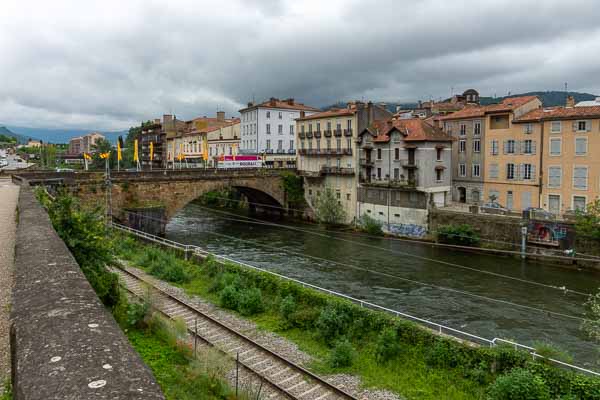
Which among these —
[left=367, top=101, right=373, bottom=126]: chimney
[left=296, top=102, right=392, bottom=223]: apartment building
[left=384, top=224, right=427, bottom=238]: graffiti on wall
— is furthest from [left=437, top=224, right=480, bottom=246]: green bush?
[left=367, top=101, right=373, bottom=126]: chimney

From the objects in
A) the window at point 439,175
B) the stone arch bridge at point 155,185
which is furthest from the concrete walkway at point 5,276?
the window at point 439,175

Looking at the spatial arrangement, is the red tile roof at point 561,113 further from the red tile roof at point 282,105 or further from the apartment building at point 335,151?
the red tile roof at point 282,105

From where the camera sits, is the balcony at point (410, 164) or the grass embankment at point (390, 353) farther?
the balcony at point (410, 164)

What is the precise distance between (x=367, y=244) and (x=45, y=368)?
41126mm

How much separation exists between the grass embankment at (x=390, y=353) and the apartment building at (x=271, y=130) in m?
57.8

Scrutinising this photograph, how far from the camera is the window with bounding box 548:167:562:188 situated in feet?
139

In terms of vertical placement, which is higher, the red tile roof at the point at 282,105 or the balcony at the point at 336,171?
the red tile roof at the point at 282,105

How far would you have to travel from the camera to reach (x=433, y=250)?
41.5m

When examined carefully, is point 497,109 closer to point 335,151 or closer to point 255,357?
point 335,151

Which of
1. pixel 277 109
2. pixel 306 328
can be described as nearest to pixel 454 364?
pixel 306 328

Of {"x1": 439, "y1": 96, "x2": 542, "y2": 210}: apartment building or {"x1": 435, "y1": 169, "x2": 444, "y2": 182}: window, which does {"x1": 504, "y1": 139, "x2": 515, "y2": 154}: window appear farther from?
{"x1": 435, "y1": 169, "x2": 444, "y2": 182}: window

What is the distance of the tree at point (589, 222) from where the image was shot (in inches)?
1367

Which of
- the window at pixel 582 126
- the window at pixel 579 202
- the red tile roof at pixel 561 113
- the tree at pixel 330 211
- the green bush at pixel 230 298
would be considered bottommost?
the green bush at pixel 230 298

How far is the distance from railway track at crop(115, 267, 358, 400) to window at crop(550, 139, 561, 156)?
35.3 meters
